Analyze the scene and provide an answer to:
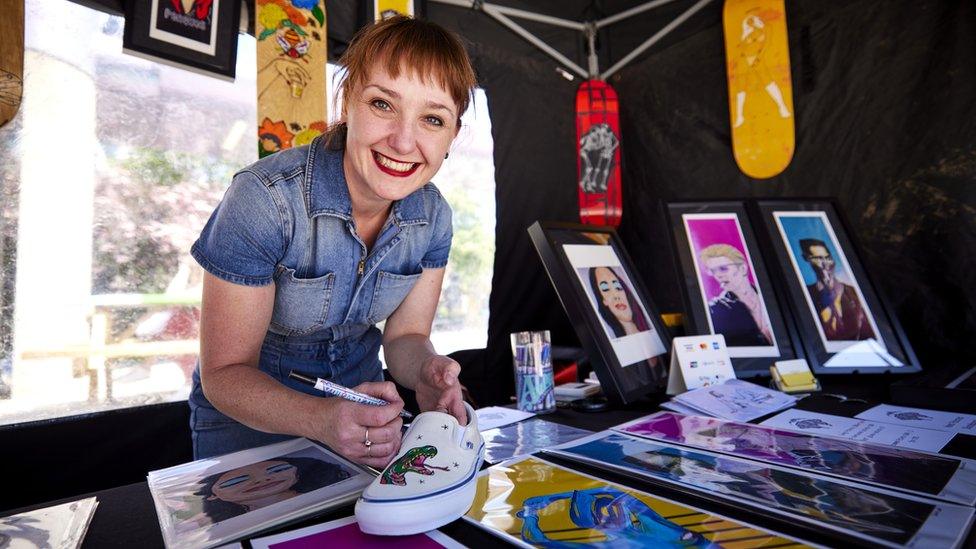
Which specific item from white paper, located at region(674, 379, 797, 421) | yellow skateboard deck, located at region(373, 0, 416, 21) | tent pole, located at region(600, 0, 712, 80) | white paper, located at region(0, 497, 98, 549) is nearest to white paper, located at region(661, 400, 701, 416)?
white paper, located at region(674, 379, 797, 421)

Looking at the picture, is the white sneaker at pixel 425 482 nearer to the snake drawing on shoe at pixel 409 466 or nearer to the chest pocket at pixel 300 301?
the snake drawing on shoe at pixel 409 466

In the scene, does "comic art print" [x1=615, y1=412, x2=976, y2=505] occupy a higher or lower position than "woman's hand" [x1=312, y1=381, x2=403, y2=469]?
lower

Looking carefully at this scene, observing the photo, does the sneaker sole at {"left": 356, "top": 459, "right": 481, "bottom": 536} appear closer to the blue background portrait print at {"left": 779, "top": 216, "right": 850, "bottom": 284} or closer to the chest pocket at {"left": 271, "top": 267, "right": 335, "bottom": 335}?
the chest pocket at {"left": 271, "top": 267, "right": 335, "bottom": 335}

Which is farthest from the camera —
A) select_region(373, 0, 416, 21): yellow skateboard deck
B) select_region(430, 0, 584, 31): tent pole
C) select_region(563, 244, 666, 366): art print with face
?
select_region(430, 0, 584, 31): tent pole

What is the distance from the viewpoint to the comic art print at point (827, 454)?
651 mm

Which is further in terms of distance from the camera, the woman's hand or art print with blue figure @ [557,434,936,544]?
the woman's hand

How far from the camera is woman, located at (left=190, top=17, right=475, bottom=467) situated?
0.81 metres

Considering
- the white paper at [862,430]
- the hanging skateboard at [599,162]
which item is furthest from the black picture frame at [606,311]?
the hanging skateboard at [599,162]

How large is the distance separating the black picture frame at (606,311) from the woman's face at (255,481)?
718 millimetres

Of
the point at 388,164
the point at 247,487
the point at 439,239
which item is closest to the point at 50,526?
the point at 247,487

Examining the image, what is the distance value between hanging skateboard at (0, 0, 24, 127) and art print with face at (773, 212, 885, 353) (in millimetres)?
2432

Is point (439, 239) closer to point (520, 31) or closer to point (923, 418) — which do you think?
point (923, 418)

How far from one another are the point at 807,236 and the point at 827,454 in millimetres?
1017

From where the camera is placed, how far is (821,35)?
2277 millimetres
